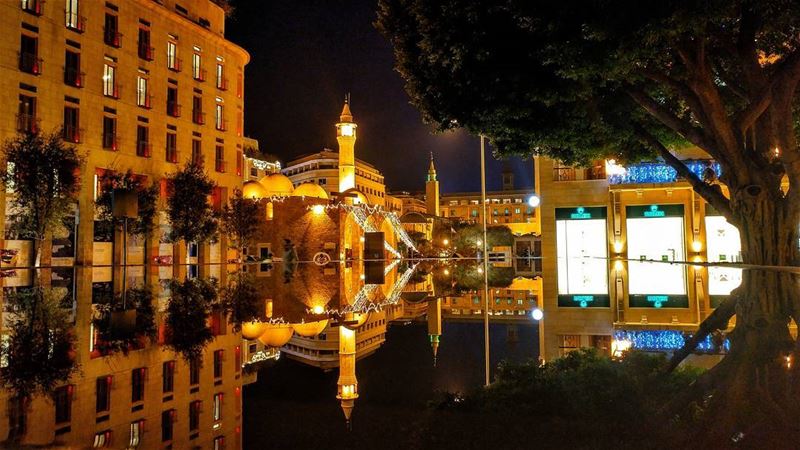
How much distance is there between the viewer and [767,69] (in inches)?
456

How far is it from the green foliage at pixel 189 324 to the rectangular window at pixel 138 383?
455 mm

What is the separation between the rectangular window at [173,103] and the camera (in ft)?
95.5

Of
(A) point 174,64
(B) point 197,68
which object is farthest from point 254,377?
(B) point 197,68

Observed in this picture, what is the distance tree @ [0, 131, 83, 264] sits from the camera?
18719mm

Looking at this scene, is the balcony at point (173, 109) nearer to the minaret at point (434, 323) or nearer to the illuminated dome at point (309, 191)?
the illuminated dome at point (309, 191)

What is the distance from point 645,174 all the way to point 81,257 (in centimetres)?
2718

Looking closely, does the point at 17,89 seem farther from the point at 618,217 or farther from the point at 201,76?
the point at 618,217

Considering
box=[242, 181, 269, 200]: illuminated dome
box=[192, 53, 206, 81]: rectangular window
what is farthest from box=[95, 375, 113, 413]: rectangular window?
box=[242, 181, 269, 200]: illuminated dome

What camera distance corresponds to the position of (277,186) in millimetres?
41969

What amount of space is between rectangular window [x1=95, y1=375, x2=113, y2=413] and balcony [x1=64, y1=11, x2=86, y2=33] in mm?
25268

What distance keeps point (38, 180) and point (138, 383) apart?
62.9ft

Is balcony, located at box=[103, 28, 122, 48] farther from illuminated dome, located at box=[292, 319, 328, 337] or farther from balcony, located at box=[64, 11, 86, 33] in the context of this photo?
illuminated dome, located at box=[292, 319, 328, 337]

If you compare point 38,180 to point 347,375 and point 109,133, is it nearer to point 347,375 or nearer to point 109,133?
point 109,133

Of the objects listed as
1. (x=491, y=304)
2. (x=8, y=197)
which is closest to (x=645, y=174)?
(x=491, y=304)
